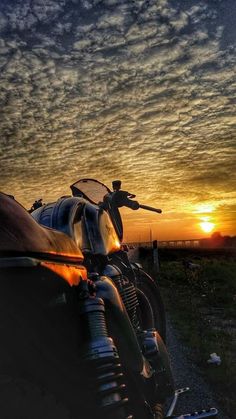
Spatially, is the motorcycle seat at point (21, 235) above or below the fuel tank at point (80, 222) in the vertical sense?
below

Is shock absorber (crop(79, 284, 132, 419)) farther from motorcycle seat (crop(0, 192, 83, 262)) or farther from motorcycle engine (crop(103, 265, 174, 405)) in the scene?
motorcycle engine (crop(103, 265, 174, 405))

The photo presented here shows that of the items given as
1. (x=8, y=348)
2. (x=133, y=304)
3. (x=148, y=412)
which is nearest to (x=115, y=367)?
(x=148, y=412)

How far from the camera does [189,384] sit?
14.2ft

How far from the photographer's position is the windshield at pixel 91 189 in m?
4.19

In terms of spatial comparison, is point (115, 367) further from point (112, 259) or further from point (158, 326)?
point (158, 326)

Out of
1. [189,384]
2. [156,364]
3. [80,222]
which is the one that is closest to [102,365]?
[156,364]

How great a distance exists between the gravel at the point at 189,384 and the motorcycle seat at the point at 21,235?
8.04ft

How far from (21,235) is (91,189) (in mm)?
2846

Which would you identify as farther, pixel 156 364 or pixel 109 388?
pixel 156 364

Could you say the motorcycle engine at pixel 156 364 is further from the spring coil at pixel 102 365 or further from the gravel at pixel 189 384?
the spring coil at pixel 102 365

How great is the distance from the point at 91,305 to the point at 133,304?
1.44m

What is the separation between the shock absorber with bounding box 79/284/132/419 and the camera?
1631mm

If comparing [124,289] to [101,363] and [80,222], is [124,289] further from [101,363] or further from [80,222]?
[101,363]

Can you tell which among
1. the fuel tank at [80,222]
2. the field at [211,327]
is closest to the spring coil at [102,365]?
the fuel tank at [80,222]
